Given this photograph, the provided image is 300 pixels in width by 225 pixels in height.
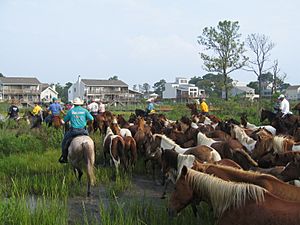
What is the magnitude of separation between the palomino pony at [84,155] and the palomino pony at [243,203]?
14.0 feet

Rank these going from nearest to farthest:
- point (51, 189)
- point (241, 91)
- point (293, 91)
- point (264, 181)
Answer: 1. point (264, 181)
2. point (51, 189)
3. point (241, 91)
4. point (293, 91)

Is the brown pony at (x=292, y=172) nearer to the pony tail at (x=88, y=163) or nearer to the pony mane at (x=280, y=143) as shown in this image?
the pony mane at (x=280, y=143)

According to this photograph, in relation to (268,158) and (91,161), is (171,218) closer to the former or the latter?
(268,158)

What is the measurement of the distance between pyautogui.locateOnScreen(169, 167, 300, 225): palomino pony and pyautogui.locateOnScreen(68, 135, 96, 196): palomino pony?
4.27m

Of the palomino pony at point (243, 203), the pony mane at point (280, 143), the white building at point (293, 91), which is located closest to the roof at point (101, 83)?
the white building at point (293, 91)

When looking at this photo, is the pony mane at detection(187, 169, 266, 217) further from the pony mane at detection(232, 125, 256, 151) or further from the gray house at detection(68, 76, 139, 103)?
the gray house at detection(68, 76, 139, 103)

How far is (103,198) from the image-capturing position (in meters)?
8.30

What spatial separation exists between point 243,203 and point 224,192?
286mm

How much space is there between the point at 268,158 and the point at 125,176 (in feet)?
12.3

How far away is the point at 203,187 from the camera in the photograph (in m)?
4.70

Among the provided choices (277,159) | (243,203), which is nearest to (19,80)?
(277,159)

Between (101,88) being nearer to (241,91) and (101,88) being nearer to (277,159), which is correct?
(241,91)

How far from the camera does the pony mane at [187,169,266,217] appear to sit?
4.06 metres

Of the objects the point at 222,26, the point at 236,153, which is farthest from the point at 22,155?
the point at 222,26
